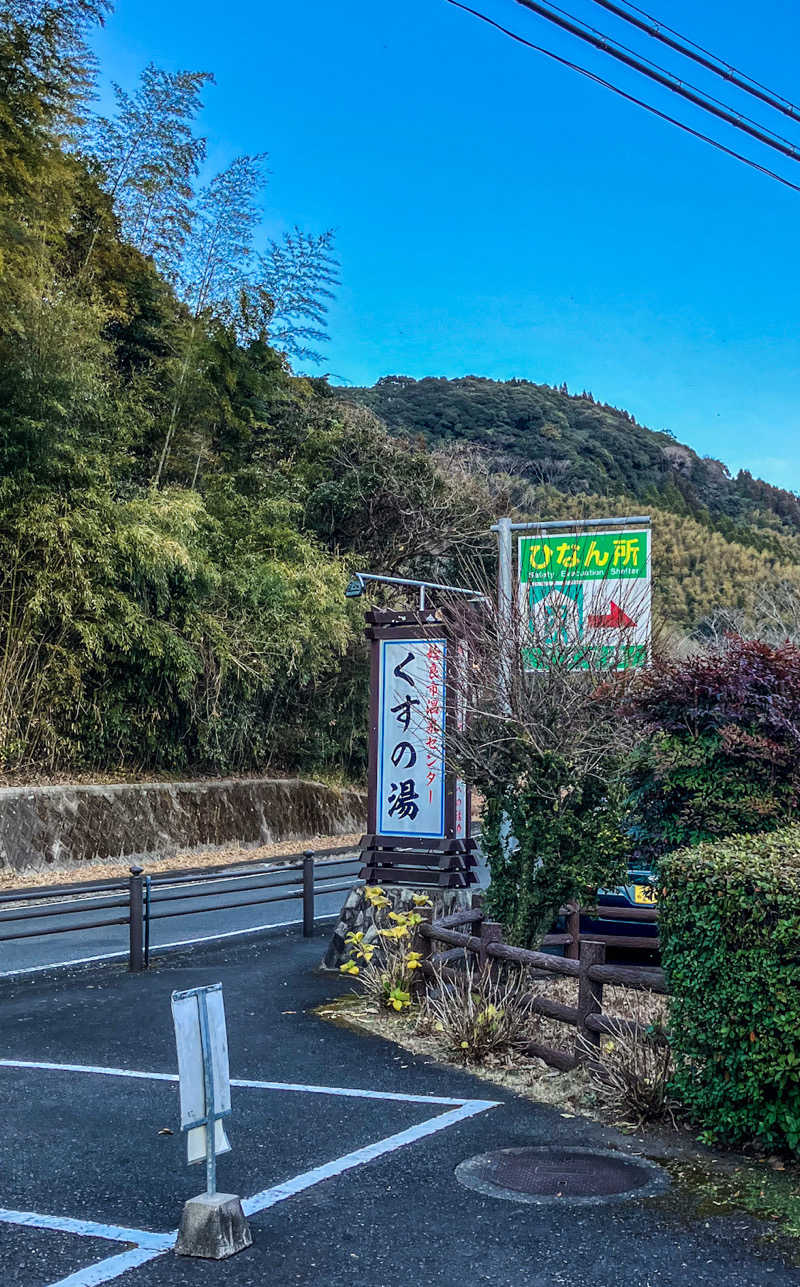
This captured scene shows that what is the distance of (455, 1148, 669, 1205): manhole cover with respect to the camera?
4.39 m

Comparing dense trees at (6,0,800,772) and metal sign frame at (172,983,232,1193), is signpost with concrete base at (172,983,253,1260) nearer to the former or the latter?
metal sign frame at (172,983,232,1193)

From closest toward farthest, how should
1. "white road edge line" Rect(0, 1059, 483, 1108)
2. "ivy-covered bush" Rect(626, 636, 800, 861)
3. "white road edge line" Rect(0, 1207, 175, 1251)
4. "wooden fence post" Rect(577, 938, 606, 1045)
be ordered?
"white road edge line" Rect(0, 1207, 175, 1251)
"white road edge line" Rect(0, 1059, 483, 1108)
"wooden fence post" Rect(577, 938, 606, 1045)
"ivy-covered bush" Rect(626, 636, 800, 861)

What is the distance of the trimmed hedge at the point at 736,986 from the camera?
4.54 meters

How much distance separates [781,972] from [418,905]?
4293 mm

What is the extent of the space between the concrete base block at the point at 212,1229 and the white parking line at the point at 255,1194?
131 millimetres

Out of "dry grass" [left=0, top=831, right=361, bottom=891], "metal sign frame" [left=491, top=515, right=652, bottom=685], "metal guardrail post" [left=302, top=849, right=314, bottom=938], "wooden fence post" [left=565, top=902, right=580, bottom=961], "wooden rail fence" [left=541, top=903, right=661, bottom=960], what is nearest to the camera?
"wooden rail fence" [left=541, top=903, right=661, bottom=960]

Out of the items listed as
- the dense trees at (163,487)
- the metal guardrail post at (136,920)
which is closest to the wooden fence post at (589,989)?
the metal guardrail post at (136,920)

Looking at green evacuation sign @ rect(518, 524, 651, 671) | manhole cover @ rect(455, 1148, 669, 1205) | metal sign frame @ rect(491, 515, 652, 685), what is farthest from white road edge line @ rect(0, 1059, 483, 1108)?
metal sign frame @ rect(491, 515, 652, 685)

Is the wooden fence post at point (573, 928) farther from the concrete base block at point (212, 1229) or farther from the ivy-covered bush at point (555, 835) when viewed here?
the concrete base block at point (212, 1229)

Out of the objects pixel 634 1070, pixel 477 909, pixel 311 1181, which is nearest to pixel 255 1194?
pixel 311 1181

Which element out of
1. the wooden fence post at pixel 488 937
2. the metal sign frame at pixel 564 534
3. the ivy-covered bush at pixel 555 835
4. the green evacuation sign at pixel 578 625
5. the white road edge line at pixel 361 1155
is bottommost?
the white road edge line at pixel 361 1155

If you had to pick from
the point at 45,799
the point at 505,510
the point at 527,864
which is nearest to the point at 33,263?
the point at 45,799

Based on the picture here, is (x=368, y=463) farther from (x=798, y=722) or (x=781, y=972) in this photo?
(x=781, y=972)

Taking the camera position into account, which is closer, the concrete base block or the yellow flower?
the concrete base block
